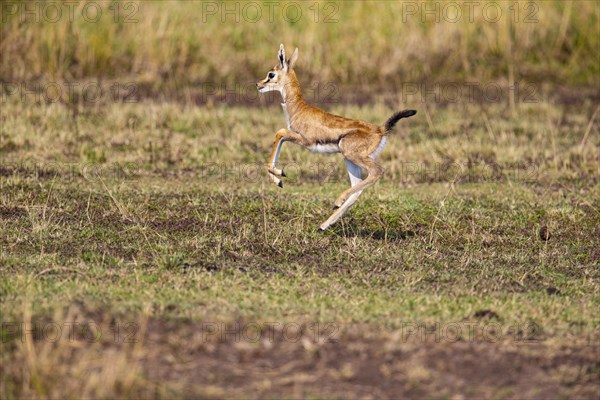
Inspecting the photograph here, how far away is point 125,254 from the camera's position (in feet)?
23.9

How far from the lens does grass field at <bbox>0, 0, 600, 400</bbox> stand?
5297mm

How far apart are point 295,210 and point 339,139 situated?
115 centimetres

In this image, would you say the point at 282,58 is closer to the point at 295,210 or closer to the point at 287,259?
the point at 295,210

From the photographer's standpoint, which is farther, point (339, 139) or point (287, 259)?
point (339, 139)

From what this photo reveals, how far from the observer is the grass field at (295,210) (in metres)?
5.30

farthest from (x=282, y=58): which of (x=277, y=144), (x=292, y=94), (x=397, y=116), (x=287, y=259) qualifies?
(x=287, y=259)

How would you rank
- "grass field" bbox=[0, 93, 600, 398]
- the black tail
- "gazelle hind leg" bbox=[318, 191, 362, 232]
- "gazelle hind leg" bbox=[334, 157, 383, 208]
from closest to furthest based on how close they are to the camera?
"grass field" bbox=[0, 93, 600, 398] → the black tail → "gazelle hind leg" bbox=[334, 157, 383, 208] → "gazelle hind leg" bbox=[318, 191, 362, 232]

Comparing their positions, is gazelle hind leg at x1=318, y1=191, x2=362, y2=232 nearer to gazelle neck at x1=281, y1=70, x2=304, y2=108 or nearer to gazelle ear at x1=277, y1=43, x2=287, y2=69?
gazelle neck at x1=281, y1=70, x2=304, y2=108

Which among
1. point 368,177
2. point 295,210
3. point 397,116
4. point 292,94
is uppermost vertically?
point 292,94

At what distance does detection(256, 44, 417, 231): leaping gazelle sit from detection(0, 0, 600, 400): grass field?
0.44 m

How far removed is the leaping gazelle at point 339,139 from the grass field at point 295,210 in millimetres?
436

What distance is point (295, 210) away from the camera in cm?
848

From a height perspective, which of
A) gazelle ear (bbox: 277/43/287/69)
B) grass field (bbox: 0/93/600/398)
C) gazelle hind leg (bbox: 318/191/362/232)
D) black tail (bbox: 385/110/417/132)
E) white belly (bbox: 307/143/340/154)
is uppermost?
gazelle ear (bbox: 277/43/287/69)

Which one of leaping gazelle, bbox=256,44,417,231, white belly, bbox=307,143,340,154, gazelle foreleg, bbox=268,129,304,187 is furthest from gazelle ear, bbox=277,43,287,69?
white belly, bbox=307,143,340,154
